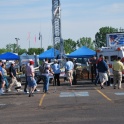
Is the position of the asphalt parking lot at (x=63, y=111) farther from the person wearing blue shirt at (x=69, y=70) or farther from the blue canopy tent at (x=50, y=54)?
the blue canopy tent at (x=50, y=54)

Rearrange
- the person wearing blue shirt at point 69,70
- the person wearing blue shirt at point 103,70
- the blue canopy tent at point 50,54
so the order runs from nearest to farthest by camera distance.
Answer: the person wearing blue shirt at point 103,70, the person wearing blue shirt at point 69,70, the blue canopy tent at point 50,54

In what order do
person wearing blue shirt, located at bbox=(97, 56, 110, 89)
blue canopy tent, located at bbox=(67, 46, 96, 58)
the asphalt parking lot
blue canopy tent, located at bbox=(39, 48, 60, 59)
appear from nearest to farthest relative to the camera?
the asphalt parking lot < person wearing blue shirt, located at bbox=(97, 56, 110, 89) < blue canopy tent, located at bbox=(67, 46, 96, 58) < blue canopy tent, located at bbox=(39, 48, 60, 59)

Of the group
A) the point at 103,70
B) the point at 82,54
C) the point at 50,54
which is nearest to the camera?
the point at 103,70

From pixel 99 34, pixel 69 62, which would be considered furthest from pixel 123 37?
pixel 99 34

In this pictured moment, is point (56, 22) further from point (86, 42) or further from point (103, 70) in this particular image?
point (86, 42)

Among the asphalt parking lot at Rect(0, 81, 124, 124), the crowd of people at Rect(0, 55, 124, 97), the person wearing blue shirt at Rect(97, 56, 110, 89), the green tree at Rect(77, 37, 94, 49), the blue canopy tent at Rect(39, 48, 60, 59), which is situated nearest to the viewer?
the asphalt parking lot at Rect(0, 81, 124, 124)

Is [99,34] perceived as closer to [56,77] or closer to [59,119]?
[56,77]

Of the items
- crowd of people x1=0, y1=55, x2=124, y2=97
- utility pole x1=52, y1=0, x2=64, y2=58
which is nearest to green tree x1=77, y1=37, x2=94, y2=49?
utility pole x1=52, y1=0, x2=64, y2=58

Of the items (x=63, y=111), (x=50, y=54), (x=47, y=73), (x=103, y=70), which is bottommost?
(x=63, y=111)

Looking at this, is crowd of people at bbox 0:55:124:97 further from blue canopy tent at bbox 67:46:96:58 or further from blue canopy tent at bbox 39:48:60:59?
blue canopy tent at bbox 39:48:60:59

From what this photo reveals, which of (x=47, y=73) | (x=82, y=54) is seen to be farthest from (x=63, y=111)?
(x=82, y=54)

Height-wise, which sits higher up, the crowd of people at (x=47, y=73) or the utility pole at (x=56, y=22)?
the utility pole at (x=56, y=22)

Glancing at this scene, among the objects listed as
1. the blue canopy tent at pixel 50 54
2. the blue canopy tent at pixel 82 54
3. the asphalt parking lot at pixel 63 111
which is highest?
the blue canopy tent at pixel 50 54

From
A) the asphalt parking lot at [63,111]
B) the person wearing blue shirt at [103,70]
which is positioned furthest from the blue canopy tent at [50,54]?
the asphalt parking lot at [63,111]
